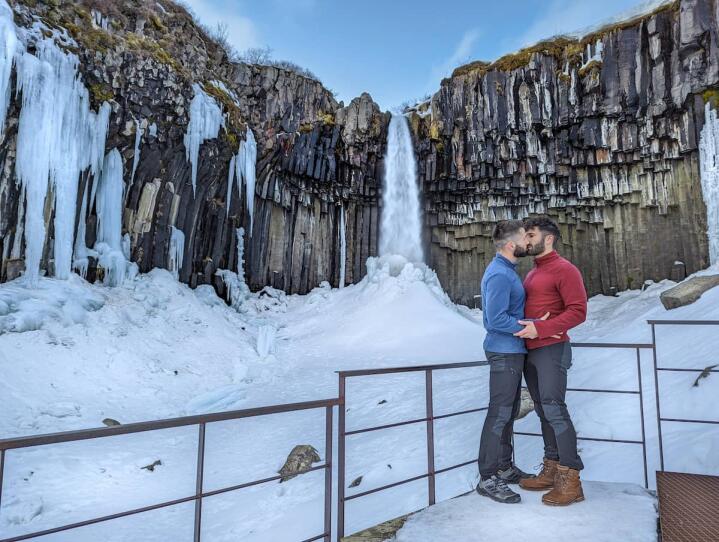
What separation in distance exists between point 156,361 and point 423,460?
23.3ft

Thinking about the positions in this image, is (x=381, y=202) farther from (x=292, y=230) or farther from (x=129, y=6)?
(x=129, y=6)

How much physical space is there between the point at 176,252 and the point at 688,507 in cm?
1480

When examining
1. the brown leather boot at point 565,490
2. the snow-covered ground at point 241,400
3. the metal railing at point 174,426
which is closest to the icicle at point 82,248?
the snow-covered ground at point 241,400

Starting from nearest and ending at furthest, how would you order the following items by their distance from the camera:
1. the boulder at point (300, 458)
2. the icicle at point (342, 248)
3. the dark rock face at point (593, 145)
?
the boulder at point (300, 458) < the dark rock face at point (593, 145) < the icicle at point (342, 248)

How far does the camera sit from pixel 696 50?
14.8m

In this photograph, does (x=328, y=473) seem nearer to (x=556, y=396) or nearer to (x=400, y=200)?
(x=556, y=396)

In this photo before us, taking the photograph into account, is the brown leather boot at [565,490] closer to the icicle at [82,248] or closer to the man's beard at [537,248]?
the man's beard at [537,248]

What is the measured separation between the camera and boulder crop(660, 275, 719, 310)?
9752mm

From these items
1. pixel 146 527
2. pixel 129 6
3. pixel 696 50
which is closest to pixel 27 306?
pixel 146 527

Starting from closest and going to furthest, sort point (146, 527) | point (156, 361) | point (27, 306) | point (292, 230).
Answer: point (146, 527), point (27, 306), point (156, 361), point (292, 230)

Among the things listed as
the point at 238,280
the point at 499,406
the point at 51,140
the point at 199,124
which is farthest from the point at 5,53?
the point at 499,406

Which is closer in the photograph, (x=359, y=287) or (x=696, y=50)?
(x=696, y=50)

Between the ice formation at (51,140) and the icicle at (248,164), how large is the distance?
576 centimetres

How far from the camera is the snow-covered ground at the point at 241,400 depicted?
4988mm
